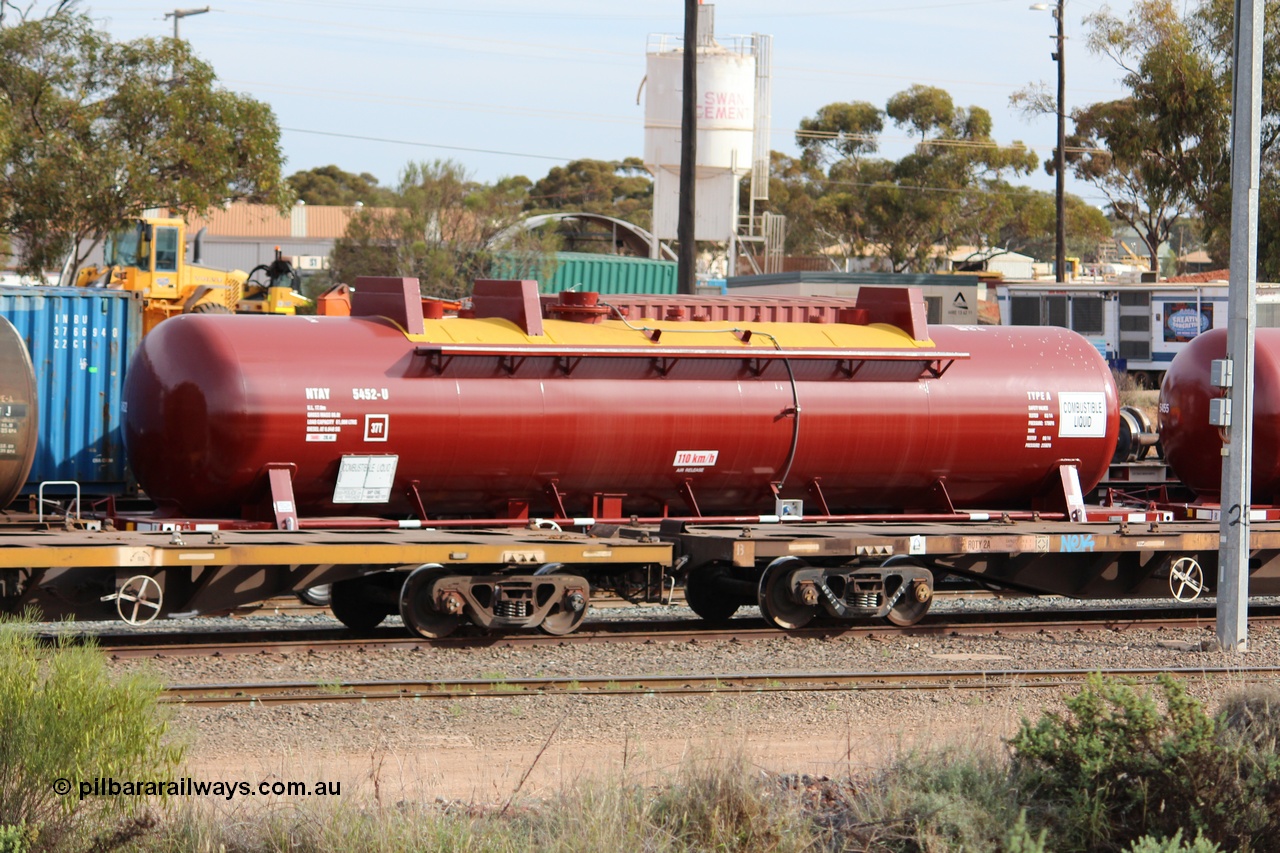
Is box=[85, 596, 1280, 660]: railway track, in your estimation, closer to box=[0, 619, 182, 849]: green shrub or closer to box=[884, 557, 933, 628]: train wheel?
box=[884, 557, 933, 628]: train wheel

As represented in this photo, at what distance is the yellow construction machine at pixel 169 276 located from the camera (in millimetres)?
35312

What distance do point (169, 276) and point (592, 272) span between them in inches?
835

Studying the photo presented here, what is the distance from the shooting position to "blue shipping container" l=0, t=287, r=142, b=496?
49.7ft

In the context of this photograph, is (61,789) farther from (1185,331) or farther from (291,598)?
(1185,331)

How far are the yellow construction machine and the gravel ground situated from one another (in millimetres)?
21817

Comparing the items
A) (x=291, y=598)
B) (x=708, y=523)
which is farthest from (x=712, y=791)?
(x=291, y=598)

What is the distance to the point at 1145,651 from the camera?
572 inches

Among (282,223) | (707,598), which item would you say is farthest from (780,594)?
(282,223)

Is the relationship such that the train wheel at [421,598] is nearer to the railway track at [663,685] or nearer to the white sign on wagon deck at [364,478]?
the white sign on wagon deck at [364,478]

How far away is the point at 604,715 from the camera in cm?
1115

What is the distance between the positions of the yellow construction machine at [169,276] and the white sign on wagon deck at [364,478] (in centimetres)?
Answer: 2211

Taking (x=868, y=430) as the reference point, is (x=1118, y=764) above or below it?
below

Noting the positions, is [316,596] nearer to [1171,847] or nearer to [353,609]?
[353,609]

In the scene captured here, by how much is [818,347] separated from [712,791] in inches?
326
